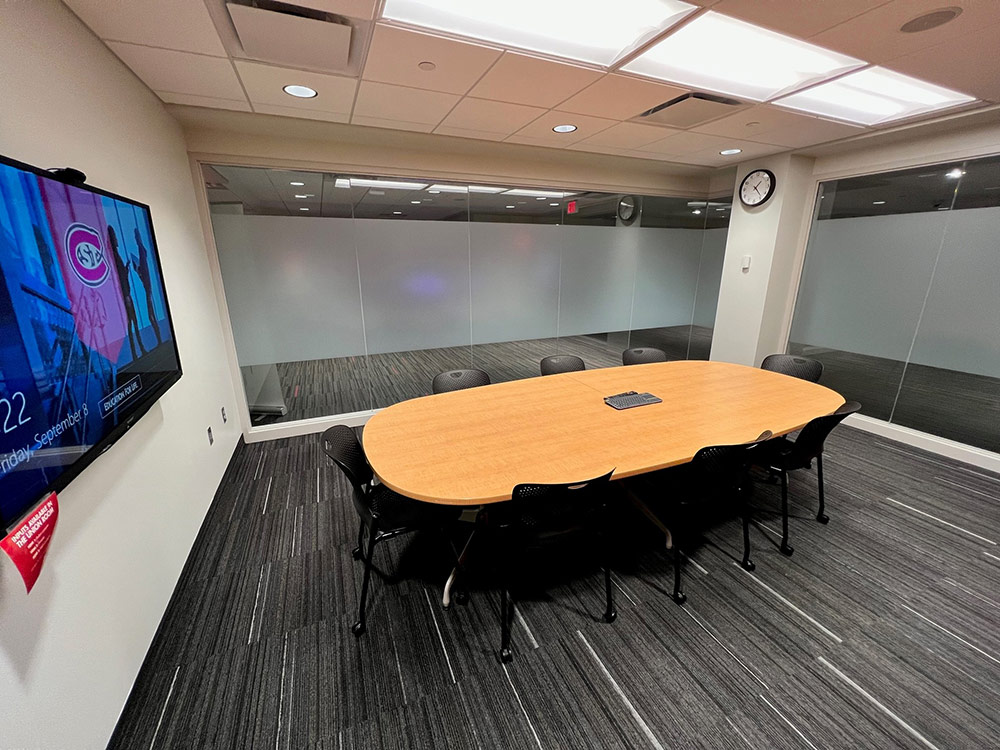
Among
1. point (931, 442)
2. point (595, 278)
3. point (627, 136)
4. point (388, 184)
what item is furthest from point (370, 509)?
point (931, 442)

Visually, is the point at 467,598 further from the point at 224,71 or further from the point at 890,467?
the point at 890,467

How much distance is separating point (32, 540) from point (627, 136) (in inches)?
161

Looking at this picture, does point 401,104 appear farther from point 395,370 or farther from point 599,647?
point 599,647

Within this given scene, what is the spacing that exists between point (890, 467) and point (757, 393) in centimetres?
171

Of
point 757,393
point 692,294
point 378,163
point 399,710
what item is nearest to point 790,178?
point 692,294

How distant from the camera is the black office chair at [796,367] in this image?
3211mm

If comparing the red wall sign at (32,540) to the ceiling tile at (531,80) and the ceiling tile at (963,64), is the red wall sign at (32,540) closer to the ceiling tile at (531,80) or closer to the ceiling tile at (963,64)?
the ceiling tile at (531,80)

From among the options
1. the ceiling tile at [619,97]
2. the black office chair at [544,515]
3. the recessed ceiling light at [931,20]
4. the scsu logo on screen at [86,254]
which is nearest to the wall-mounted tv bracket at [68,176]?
the scsu logo on screen at [86,254]

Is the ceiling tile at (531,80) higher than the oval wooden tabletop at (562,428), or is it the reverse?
the ceiling tile at (531,80)

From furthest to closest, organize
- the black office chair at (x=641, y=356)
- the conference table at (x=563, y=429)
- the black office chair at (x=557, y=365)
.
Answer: the black office chair at (x=641, y=356)
the black office chair at (x=557, y=365)
the conference table at (x=563, y=429)

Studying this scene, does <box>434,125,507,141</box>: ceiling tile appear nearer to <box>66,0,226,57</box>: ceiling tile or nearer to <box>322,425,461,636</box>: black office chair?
<box>66,0,226,57</box>: ceiling tile

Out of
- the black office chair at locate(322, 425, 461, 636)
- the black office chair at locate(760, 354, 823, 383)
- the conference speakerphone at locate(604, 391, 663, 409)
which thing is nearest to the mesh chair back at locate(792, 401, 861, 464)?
the conference speakerphone at locate(604, 391, 663, 409)

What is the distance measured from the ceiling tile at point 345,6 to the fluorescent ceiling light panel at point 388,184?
85.2 inches

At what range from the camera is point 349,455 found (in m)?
1.82
